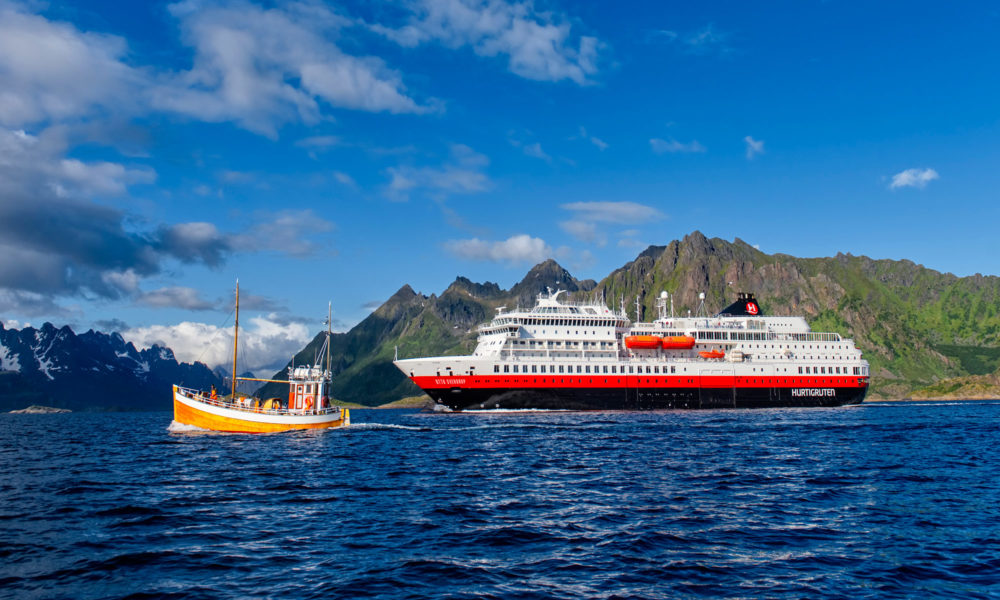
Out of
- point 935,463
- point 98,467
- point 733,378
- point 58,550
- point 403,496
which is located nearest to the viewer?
point 58,550

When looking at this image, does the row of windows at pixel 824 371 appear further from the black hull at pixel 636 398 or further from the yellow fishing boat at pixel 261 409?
the yellow fishing boat at pixel 261 409

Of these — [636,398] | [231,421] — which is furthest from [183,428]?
[636,398]

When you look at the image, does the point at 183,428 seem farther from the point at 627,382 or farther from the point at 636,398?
the point at 636,398

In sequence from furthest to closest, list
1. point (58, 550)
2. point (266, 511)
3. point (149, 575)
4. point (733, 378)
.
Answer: point (733, 378) < point (266, 511) < point (58, 550) < point (149, 575)

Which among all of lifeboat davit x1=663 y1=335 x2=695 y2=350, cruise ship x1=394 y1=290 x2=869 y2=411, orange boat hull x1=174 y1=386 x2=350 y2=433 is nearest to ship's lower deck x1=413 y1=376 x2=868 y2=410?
cruise ship x1=394 y1=290 x2=869 y2=411

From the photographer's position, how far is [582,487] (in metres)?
23.2

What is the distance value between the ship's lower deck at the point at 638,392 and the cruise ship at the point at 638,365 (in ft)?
0.40

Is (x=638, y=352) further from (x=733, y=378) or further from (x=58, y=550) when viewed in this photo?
(x=58, y=550)

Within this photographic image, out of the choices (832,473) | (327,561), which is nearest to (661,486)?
(832,473)

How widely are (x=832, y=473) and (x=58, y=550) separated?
2805cm

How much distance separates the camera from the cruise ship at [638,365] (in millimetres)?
70500

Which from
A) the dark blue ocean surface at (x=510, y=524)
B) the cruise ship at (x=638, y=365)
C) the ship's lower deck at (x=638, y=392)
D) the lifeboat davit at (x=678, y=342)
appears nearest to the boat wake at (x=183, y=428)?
the dark blue ocean surface at (x=510, y=524)

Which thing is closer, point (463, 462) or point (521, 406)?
point (463, 462)

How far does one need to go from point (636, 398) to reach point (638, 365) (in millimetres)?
4086
